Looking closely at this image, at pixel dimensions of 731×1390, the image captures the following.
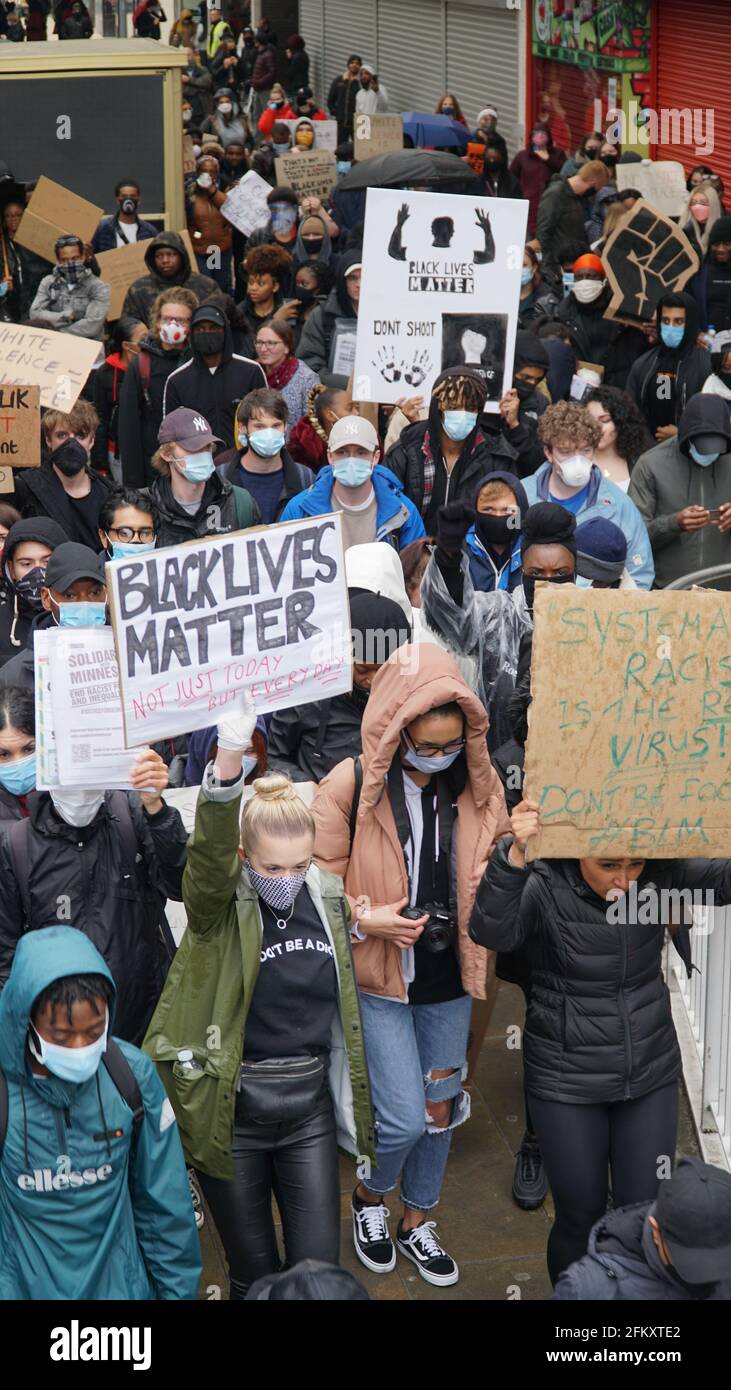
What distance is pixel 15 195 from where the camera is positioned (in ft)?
43.6

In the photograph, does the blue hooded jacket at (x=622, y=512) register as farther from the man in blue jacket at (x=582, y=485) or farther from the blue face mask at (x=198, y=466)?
the blue face mask at (x=198, y=466)

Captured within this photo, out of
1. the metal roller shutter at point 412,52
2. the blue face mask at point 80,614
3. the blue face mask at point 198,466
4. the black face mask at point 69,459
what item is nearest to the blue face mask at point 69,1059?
the blue face mask at point 80,614

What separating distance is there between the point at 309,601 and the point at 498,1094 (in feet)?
6.50

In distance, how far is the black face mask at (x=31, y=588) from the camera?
6.04 metres

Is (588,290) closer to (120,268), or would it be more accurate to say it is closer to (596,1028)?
(120,268)

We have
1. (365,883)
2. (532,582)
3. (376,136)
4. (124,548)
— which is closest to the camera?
(365,883)

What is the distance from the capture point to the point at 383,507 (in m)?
6.85

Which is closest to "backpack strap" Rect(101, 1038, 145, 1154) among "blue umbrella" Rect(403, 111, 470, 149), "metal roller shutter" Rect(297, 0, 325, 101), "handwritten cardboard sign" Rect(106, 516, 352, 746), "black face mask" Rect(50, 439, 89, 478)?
"handwritten cardboard sign" Rect(106, 516, 352, 746)

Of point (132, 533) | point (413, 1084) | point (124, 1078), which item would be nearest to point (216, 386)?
point (132, 533)

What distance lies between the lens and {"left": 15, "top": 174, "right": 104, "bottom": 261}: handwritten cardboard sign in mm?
12898

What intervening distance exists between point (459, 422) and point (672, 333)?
263cm

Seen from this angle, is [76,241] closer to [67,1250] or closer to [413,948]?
[413,948]

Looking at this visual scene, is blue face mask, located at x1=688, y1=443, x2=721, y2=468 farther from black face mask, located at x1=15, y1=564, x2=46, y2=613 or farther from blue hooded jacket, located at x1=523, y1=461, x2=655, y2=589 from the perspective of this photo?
black face mask, located at x1=15, y1=564, x2=46, y2=613

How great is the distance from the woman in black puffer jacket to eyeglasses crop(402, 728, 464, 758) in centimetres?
37
